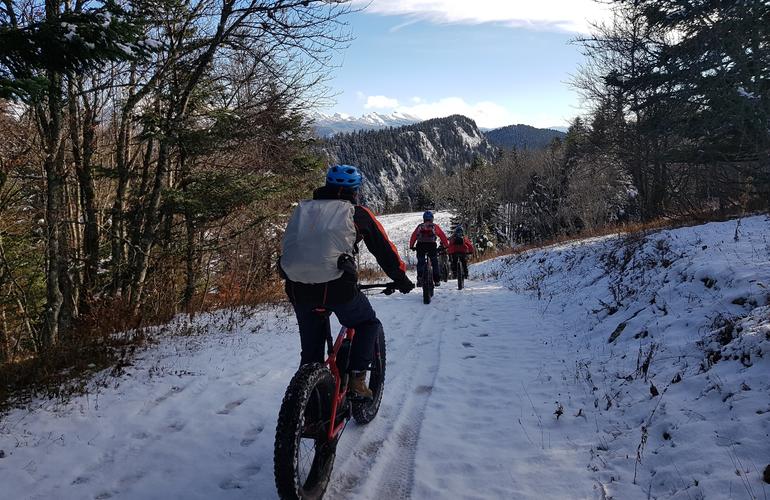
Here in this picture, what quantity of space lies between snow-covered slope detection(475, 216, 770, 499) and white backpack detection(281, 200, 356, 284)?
8.16 feet

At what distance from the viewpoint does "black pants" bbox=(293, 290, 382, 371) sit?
11.1 feet

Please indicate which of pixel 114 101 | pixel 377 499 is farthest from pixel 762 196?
pixel 114 101

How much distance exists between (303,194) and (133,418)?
12724mm

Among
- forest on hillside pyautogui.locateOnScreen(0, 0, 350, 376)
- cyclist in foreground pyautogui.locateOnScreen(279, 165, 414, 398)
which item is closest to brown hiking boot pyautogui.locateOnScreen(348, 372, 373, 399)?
cyclist in foreground pyautogui.locateOnScreen(279, 165, 414, 398)

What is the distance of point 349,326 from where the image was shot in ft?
11.7

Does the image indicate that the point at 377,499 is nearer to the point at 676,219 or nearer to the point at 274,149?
the point at 274,149

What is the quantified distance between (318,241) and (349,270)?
0.31m

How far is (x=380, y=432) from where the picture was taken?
3.89 metres

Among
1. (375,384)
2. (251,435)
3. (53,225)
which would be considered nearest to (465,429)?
(375,384)

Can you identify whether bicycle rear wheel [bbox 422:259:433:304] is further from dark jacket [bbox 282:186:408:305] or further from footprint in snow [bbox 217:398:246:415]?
dark jacket [bbox 282:186:408:305]

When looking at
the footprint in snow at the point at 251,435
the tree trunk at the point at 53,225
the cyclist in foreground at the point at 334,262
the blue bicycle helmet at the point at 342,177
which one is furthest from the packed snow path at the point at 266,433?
the tree trunk at the point at 53,225

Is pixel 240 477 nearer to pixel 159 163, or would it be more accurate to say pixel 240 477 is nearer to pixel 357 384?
pixel 357 384

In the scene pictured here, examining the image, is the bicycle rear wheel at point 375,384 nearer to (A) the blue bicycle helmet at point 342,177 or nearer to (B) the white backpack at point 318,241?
(B) the white backpack at point 318,241

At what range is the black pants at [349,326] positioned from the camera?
3379mm
